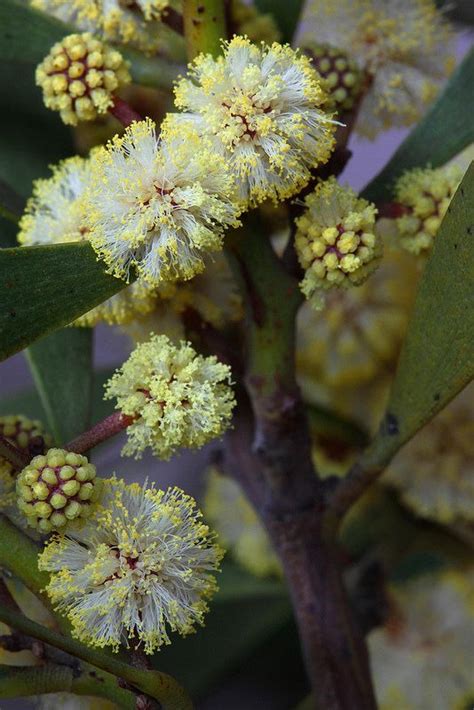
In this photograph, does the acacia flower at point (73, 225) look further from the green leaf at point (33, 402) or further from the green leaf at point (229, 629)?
the green leaf at point (229, 629)

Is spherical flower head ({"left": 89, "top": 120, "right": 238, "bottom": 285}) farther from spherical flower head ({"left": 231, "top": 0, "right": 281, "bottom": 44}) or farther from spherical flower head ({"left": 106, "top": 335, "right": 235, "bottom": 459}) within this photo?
spherical flower head ({"left": 231, "top": 0, "right": 281, "bottom": 44})

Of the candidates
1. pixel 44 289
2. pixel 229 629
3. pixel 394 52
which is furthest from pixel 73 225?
pixel 229 629

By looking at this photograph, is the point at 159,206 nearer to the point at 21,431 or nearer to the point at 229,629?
the point at 21,431

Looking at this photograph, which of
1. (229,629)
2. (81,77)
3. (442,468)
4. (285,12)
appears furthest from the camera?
(229,629)

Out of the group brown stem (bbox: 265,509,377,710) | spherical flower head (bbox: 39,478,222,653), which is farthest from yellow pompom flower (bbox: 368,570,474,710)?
spherical flower head (bbox: 39,478,222,653)

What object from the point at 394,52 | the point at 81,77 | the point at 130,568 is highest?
the point at 394,52
